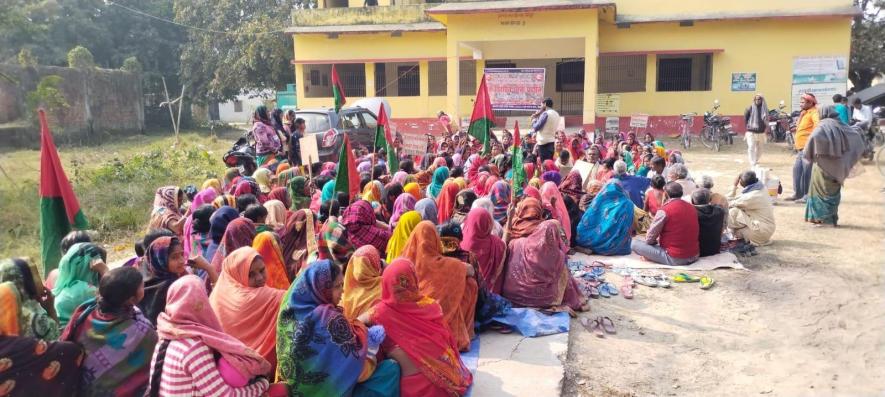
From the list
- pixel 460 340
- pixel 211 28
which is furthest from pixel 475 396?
pixel 211 28

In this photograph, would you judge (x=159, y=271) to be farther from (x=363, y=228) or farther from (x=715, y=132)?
(x=715, y=132)

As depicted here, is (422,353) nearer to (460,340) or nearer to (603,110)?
(460,340)

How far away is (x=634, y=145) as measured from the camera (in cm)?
1073

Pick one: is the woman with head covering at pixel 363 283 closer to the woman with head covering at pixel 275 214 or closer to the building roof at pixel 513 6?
the woman with head covering at pixel 275 214

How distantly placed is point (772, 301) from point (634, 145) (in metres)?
5.45

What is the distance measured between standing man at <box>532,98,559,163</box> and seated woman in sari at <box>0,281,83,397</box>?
7.87 meters

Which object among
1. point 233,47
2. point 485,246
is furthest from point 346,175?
point 233,47

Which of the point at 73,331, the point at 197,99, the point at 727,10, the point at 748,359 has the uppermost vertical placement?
the point at 727,10

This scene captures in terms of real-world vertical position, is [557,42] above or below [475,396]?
above

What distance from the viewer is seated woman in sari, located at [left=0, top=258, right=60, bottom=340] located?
284cm

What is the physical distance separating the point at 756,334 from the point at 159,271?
4.30m

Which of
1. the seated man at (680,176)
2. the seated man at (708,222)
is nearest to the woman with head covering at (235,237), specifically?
the seated man at (708,222)

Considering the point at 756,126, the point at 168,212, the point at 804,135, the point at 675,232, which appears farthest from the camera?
the point at 756,126

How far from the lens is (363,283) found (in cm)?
377
